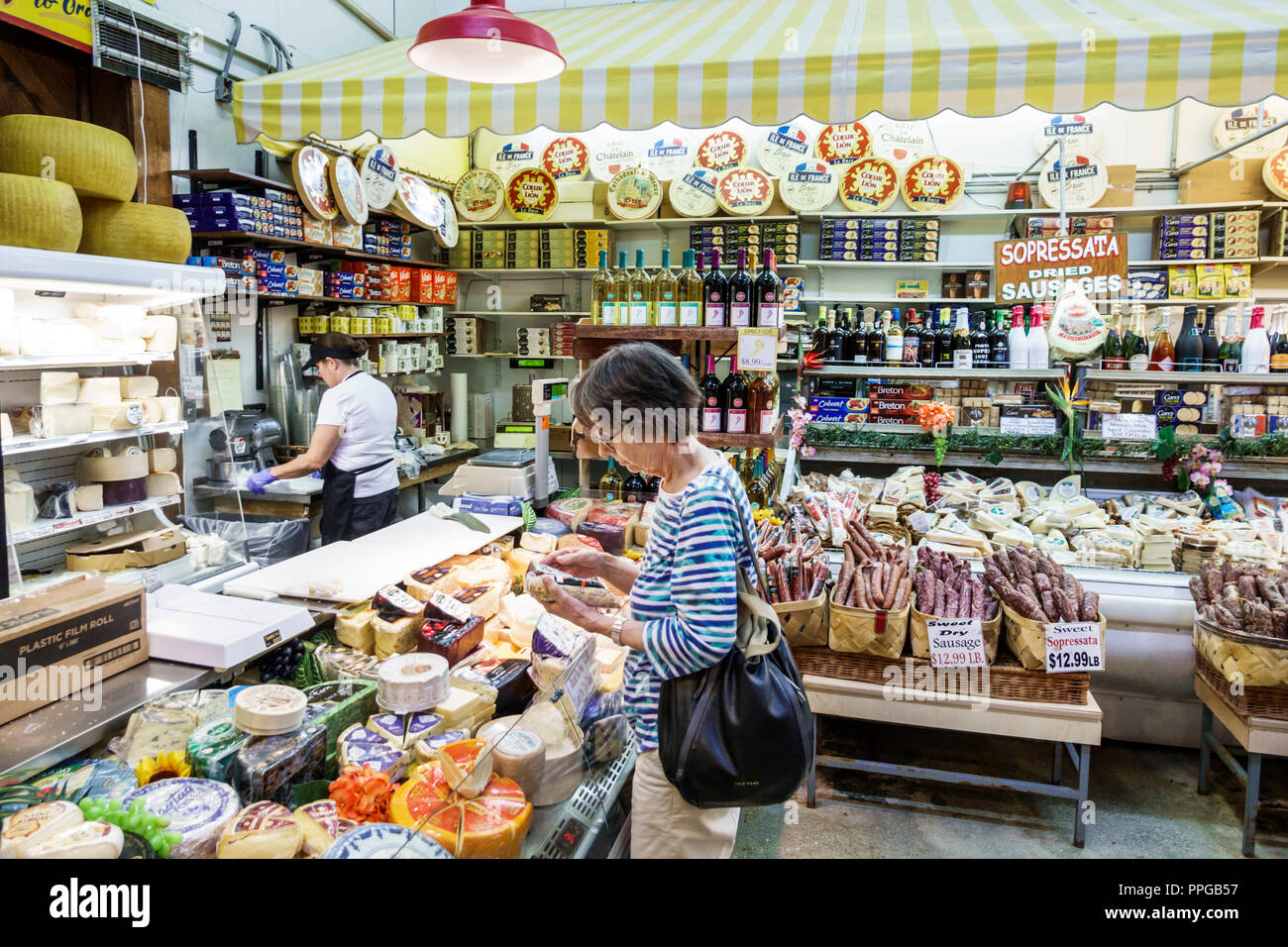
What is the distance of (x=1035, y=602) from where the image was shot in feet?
9.60

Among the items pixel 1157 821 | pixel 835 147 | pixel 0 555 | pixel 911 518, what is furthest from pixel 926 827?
pixel 835 147

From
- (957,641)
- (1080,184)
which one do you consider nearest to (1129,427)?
(957,641)

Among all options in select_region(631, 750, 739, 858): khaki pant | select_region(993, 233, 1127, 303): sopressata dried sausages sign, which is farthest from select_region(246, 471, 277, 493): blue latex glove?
select_region(993, 233, 1127, 303): sopressata dried sausages sign

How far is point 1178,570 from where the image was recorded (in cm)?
362

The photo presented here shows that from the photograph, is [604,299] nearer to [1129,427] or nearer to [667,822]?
[667,822]

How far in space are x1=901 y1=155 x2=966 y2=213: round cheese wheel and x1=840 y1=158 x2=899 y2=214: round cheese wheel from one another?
0.43 ft

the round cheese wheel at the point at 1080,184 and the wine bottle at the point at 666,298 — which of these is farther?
the round cheese wheel at the point at 1080,184

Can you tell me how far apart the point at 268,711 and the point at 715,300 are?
7.40 ft

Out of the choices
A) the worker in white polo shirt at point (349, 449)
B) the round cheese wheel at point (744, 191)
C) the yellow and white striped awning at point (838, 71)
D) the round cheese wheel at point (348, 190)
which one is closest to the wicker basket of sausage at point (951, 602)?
the yellow and white striped awning at point (838, 71)

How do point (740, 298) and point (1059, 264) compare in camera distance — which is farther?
point (1059, 264)

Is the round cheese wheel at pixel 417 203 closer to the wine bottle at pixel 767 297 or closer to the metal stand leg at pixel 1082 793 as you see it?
the wine bottle at pixel 767 297

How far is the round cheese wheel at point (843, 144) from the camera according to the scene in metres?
7.07

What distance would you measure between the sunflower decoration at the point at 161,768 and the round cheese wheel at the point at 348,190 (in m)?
4.54
